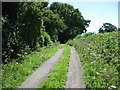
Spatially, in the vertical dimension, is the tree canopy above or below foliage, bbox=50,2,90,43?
below

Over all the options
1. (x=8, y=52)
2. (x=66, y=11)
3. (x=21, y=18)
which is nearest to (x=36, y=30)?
(x=21, y=18)

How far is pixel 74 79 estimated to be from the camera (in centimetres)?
933

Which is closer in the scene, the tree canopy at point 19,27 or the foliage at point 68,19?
the tree canopy at point 19,27

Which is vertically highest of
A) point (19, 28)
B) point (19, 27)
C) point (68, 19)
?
point (68, 19)

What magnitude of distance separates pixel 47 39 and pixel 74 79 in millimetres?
19389

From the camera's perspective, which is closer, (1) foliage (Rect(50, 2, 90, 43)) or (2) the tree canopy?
(2) the tree canopy

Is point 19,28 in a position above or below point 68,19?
below

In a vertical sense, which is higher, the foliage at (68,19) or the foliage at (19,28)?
the foliage at (68,19)

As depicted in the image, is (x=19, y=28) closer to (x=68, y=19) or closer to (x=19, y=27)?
(x=19, y=27)

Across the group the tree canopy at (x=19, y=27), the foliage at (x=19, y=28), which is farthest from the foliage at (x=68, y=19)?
the foliage at (x=19, y=28)

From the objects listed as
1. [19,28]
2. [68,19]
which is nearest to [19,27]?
[19,28]

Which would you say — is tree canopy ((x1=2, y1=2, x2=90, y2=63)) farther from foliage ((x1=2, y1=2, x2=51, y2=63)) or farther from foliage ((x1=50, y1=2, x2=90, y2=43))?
foliage ((x1=50, y1=2, x2=90, y2=43))

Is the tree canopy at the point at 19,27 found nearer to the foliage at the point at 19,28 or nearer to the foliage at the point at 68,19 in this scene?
the foliage at the point at 19,28

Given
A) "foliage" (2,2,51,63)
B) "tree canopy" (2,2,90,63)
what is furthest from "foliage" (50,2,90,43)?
"foliage" (2,2,51,63)
